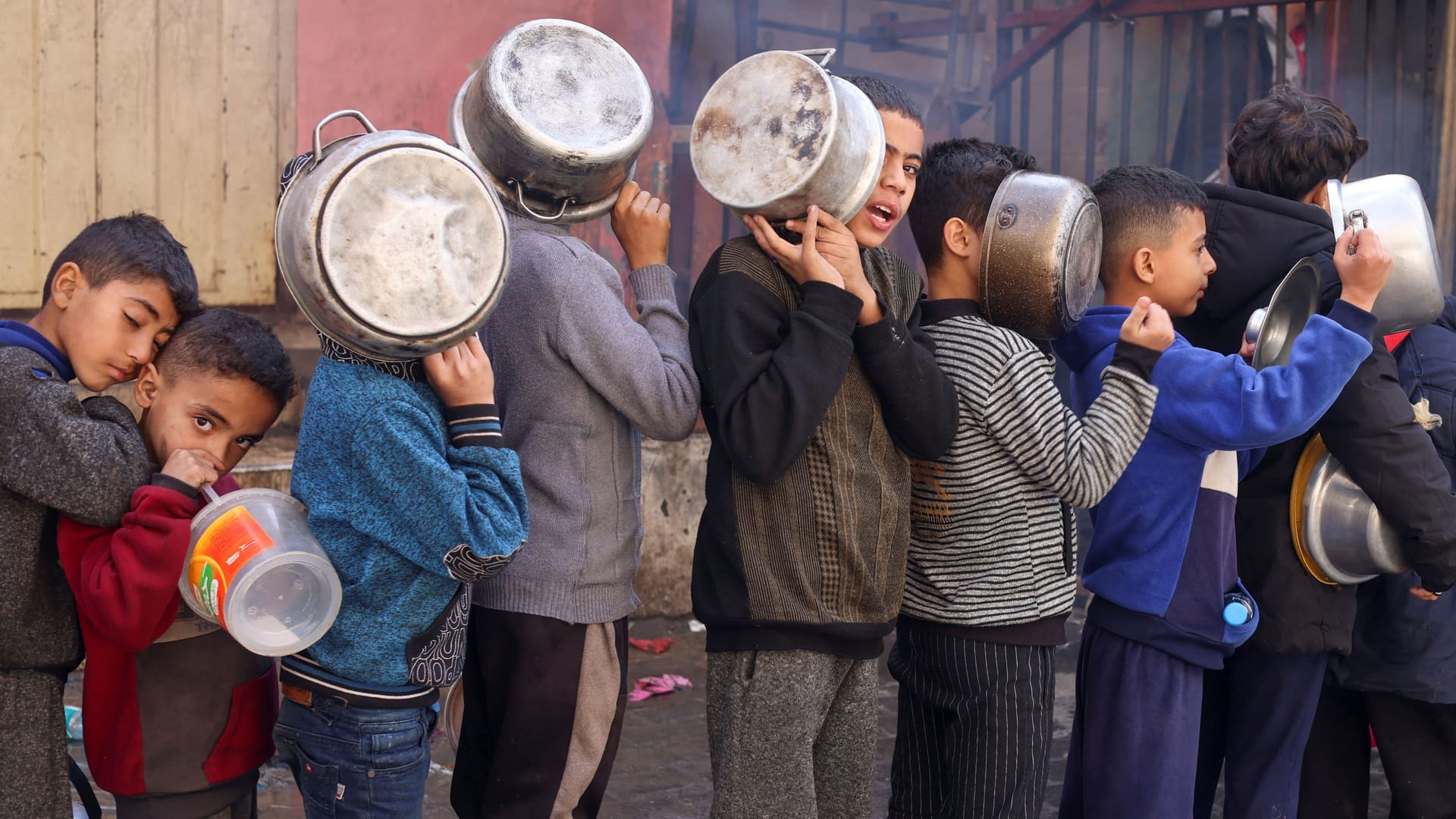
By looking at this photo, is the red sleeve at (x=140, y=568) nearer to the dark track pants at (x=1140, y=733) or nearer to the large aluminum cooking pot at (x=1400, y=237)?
the dark track pants at (x=1140, y=733)

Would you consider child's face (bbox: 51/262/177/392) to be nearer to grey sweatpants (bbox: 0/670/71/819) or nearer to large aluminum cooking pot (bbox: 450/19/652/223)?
grey sweatpants (bbox: 0/670/71/819)

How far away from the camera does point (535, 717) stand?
234 cm

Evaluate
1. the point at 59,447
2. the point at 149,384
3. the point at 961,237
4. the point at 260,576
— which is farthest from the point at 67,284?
the point at 961,237

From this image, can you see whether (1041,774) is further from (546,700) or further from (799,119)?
A: (799,119)

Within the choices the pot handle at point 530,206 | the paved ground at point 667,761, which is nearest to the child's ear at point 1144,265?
the pot handle at point 530,206

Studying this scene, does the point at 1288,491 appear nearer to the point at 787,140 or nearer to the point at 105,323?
the point at 787,140

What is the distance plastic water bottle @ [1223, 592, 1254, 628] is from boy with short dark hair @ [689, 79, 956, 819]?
0.74 m

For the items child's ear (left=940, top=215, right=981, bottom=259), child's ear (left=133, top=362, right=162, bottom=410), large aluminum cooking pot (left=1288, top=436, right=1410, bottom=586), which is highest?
child's ear (left=940, top=215, right=981, bottom=259)

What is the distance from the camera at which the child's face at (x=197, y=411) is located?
2.26 metres

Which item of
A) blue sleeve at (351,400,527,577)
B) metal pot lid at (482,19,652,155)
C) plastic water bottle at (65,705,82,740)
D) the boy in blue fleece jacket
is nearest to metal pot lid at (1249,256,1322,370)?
the boy in blue fleece jacket

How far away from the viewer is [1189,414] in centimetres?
259

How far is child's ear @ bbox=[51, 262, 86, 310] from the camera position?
2.27 meters

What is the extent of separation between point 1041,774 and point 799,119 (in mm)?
1348

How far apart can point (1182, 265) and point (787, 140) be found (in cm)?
102
